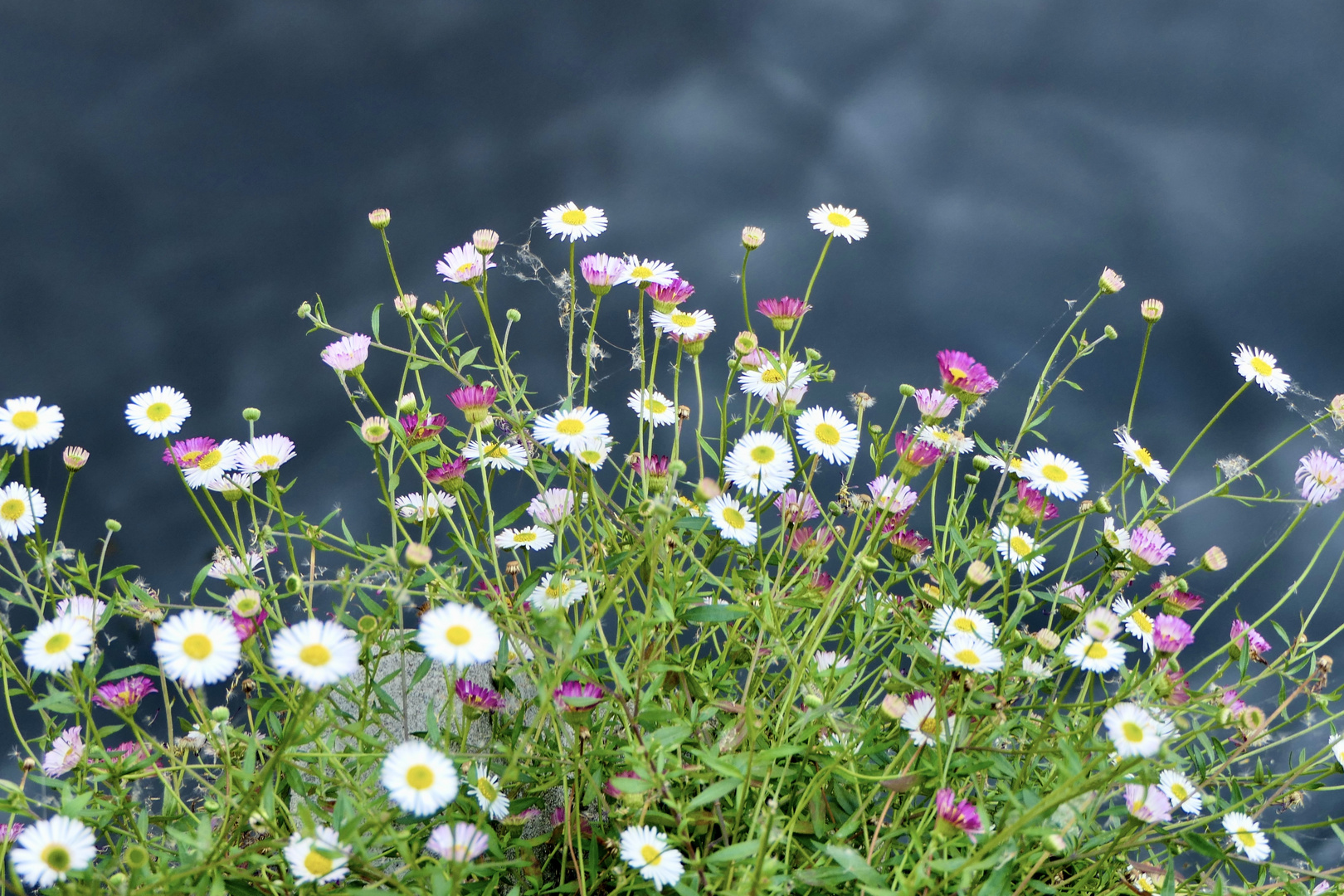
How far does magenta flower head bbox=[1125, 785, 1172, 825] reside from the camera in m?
0.63

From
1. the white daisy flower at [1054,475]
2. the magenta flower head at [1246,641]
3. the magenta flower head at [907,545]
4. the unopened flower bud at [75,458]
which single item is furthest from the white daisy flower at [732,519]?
the unopened flower bud at [75,458]

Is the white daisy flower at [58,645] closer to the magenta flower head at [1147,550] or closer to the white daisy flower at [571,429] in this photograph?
the white daisy flower at [571,429]

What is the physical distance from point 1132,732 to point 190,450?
0.68 meters

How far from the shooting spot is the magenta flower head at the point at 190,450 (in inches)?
29.8

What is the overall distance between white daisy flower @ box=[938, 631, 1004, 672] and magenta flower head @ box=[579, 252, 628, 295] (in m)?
0.35

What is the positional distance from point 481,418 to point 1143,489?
57cm

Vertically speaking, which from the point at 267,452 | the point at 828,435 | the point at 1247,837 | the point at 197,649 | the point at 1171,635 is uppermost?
the point at 267,452

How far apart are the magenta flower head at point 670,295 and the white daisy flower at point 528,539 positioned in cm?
21

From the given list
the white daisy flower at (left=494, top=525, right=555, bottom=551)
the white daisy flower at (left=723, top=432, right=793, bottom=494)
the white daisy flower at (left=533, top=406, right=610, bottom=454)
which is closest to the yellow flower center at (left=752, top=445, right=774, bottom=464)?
the white daisy flower at (left=723, top=432, right=793, bottom=494)

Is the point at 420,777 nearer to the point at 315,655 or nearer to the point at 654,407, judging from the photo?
the point at 315,655

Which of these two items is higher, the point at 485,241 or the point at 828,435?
the point at 485,241

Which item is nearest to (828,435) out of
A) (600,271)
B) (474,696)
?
(600,271)

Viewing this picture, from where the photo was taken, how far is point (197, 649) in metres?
0.53

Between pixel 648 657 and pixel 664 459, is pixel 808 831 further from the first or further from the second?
pixel 664 459
